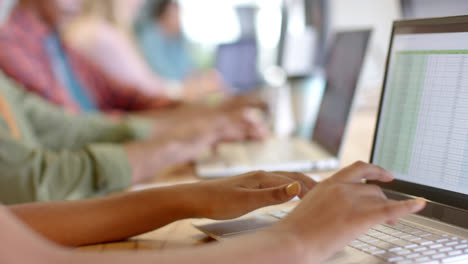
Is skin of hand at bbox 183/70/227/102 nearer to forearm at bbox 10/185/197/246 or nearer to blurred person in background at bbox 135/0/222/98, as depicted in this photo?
blurred person in background at bbox 135/0/222/98

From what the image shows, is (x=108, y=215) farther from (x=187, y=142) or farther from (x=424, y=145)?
(x=187, y=142)

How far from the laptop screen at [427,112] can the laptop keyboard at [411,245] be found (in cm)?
7

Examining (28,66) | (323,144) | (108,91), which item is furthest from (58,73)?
(323,144)

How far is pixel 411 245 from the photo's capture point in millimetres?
544

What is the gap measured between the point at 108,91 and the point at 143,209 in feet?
7.86

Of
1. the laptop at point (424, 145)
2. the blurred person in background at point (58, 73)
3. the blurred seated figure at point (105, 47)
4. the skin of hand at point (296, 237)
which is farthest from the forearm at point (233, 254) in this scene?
the blurred seated figure at point (105, 47)

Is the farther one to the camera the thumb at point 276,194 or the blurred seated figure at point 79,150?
the blurred seated figure at point 79,150

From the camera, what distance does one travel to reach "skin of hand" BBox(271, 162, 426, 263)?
0.45 m

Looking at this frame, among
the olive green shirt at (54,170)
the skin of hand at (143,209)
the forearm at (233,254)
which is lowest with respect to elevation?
the olive green shirt at (54,170)

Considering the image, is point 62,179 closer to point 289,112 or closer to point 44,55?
point 289,112

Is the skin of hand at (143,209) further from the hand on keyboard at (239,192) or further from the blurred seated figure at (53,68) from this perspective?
the blurred seated figure at (53,68)

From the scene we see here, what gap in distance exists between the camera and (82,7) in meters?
3.48

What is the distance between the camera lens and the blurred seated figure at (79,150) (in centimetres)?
100

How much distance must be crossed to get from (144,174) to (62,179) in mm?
203
